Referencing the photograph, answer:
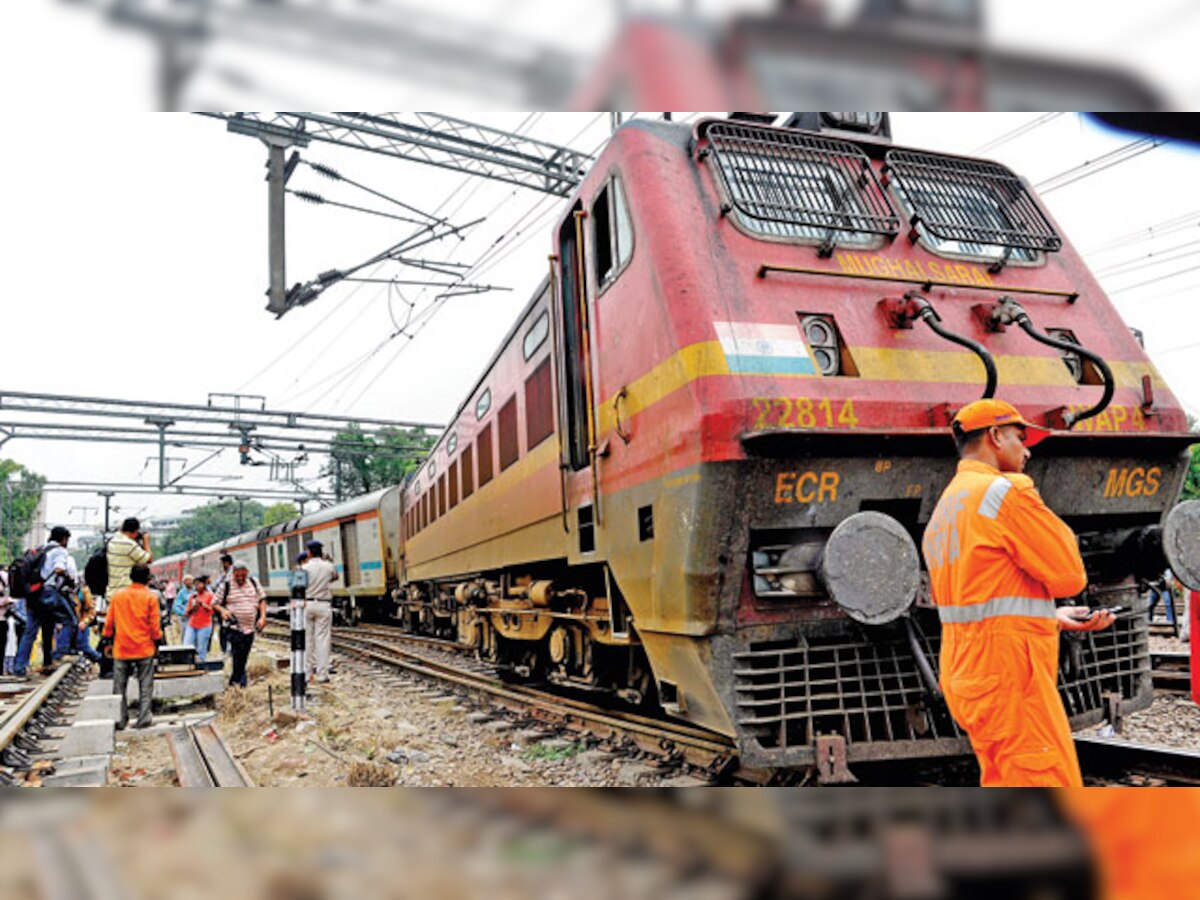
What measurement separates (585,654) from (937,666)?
3.31 meters

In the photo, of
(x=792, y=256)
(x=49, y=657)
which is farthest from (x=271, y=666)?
(x=792, y=256)

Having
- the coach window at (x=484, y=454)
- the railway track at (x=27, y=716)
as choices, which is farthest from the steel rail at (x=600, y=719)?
the railway track at (x=27, y=716)

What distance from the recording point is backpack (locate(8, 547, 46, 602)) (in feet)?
35.0

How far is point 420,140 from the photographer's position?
509cm

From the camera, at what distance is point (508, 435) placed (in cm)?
769

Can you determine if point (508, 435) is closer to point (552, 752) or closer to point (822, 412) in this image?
point (552, 752)

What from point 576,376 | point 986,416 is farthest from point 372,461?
point 986,416

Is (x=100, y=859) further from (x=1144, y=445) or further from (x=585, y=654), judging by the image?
(x=585, y=654)

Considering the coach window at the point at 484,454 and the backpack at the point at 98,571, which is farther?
the backpack at the point at 98,571

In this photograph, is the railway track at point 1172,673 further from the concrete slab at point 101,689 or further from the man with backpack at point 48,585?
the man with backpack at point 48,585

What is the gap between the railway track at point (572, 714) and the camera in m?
4.94

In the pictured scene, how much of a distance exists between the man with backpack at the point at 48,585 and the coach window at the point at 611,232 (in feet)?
28.8

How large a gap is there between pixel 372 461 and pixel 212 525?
624cm

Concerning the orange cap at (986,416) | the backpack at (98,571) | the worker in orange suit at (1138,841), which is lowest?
the worker in orange suit at (1138,841)
